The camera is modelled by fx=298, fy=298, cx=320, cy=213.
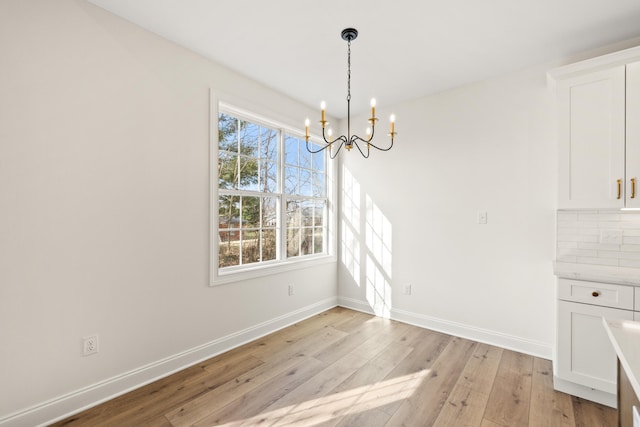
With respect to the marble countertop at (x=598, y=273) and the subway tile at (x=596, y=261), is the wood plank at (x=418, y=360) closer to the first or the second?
the marble countertop at (x=598, y=273)

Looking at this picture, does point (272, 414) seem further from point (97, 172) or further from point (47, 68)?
point (47, 68)

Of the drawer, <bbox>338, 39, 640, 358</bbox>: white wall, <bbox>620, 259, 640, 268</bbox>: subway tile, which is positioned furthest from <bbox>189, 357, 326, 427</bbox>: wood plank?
<bbox>620, 259, 640, 268</bbox>: subway tile

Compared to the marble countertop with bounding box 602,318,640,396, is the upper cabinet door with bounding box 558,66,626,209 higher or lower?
higher

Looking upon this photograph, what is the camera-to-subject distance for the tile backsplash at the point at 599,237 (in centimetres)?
228

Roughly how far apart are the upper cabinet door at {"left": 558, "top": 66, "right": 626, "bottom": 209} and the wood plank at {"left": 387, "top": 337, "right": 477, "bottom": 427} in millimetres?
1544

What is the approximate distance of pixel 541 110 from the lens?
2.70 m

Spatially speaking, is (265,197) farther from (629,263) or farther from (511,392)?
(629,263)

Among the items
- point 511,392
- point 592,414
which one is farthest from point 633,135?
point 511,392

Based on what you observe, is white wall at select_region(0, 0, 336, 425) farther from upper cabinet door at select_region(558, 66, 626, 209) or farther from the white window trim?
upper cabinet door at select_region(558, 66, 626, 209)

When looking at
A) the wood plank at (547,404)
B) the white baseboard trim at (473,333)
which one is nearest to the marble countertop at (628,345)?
the wood plank at (547,404)

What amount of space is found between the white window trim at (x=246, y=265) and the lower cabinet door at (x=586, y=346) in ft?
8.05

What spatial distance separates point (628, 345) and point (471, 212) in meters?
2.14

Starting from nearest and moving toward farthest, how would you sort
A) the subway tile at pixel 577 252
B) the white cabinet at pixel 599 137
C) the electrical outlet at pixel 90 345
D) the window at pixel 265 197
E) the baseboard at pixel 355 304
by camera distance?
the electrical outlet at pixel 90 345 < the white cabinet at pixel 599 137 < the subway tile at pixel 577 252 < the window at pixel 265 197 < the baseboard at pixel 355 304

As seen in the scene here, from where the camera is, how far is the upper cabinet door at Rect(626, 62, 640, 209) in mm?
2047
